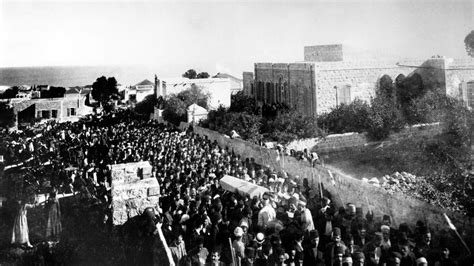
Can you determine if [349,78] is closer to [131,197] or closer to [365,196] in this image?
[365,196]

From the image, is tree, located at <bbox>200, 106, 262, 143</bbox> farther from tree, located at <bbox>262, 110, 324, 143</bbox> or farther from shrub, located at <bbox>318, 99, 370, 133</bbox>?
shrub, located at <bbox>318, 99, 370, 133</bbox>

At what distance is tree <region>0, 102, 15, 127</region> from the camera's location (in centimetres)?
1711

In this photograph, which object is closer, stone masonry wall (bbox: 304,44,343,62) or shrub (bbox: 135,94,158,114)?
stone masonry wall (bbox: 304,44,343,62)

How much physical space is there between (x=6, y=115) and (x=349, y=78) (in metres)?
18.2

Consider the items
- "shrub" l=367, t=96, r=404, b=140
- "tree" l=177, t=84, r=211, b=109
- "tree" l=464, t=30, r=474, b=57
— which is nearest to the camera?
"shrub" l=367, t=96, r=404, b=140

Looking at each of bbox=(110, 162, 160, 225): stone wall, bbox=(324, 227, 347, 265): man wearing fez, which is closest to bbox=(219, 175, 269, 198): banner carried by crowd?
bbox=(324, 227, 347, 265): man wearing fez

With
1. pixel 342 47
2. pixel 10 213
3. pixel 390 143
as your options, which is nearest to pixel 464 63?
pixel 342 47

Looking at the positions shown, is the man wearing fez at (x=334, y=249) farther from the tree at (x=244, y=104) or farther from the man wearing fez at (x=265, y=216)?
the tree at (x=244, y=104)

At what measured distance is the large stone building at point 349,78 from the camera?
22.7 m

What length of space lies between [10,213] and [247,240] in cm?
480

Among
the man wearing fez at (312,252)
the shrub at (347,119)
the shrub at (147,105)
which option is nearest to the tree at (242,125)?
the shrub at (347,119)

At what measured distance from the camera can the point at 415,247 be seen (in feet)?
19.4

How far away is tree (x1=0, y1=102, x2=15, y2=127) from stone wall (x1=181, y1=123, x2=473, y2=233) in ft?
36.9

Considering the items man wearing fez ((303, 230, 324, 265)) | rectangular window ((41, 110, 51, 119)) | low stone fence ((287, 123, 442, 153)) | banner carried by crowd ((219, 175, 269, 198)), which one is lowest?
man wearing fez ((303, 230, 324, 265))
